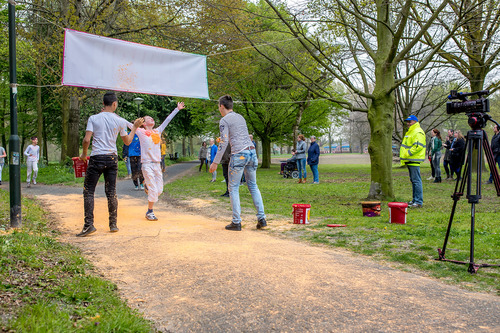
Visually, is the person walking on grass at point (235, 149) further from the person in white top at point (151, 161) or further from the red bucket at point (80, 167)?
the red bucket at point (80, 167)

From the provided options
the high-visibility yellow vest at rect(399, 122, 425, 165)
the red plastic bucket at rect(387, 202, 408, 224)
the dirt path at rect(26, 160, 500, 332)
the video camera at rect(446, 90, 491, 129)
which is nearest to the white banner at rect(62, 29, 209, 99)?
the dirt path at rect(26, 160, 500, 332)

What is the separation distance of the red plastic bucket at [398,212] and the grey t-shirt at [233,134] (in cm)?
286

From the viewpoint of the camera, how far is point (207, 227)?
6.94m

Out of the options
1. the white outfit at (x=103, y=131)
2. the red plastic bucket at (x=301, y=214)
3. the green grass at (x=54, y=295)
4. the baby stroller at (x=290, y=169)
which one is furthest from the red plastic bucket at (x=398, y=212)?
the baby stroller at (x=290, y=169)

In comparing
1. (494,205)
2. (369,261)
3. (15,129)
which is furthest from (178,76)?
(494,205)

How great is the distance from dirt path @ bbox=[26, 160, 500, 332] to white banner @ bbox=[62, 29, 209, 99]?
13.6ft

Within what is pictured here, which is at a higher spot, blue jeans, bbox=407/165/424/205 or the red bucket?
the red bucket

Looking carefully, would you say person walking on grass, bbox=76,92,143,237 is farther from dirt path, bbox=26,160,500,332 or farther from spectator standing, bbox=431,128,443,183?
spectator standing, bbox=431,128,443,183

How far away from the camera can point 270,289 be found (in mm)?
3629

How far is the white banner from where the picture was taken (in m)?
8.53

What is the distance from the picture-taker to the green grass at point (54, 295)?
261 cm

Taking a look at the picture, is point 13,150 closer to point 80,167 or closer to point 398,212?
point 80,167

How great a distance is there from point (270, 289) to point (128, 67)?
7.06 metres

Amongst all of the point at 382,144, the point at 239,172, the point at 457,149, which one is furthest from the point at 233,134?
the point at 457,149
